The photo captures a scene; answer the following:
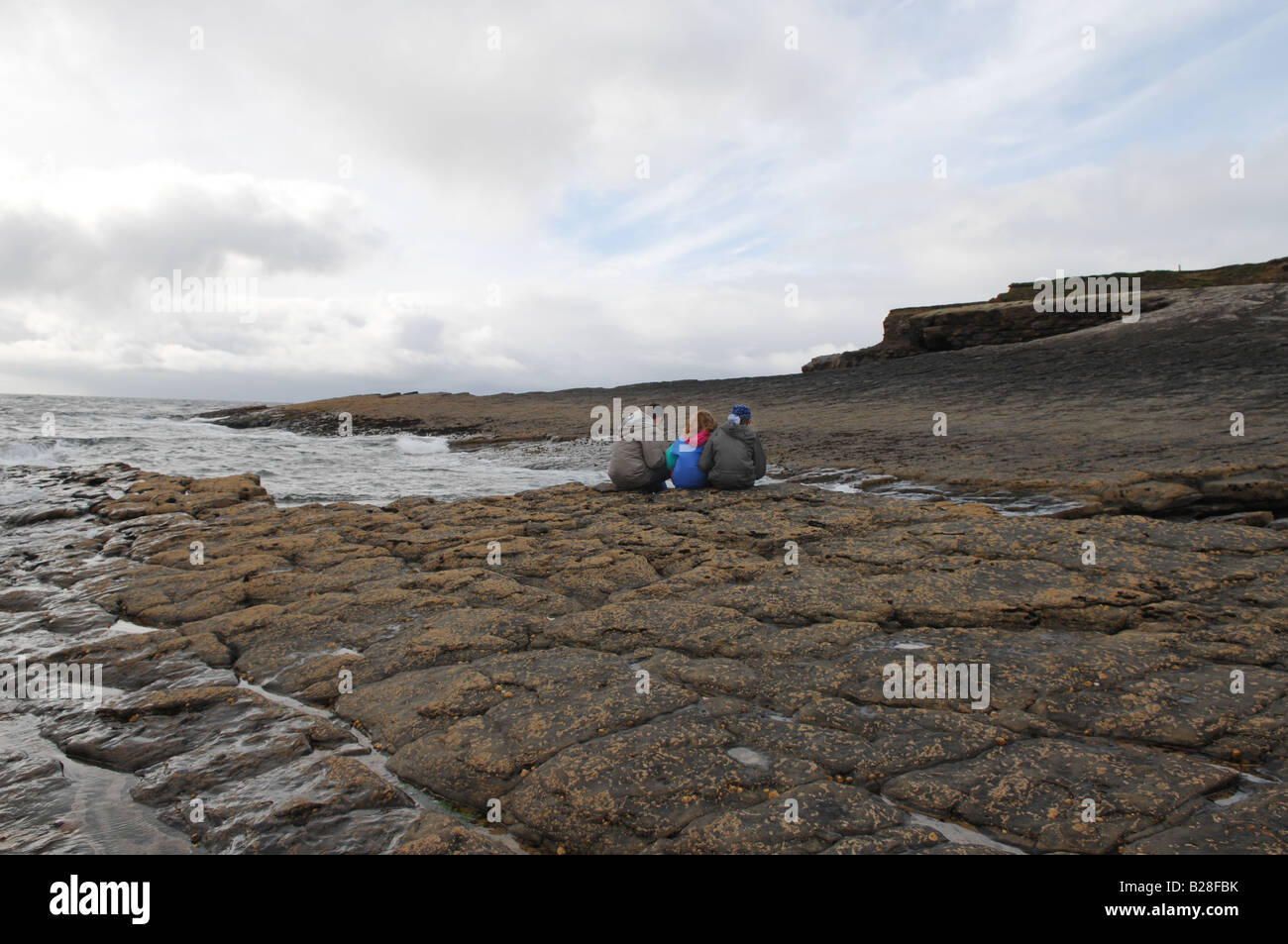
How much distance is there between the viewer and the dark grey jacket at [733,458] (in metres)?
11.4

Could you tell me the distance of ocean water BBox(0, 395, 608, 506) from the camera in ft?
54.4

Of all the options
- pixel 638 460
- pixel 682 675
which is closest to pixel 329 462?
pixel 638 460

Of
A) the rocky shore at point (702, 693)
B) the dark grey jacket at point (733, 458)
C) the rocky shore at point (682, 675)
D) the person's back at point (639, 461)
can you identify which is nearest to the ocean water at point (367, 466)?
the dark grey jacket at point (733, 458)

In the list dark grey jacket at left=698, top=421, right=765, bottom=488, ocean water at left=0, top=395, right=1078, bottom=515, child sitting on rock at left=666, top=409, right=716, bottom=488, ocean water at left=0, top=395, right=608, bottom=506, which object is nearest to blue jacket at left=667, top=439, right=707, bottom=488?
child sitting on rock at left=666, top=409, right=716, bottom=488

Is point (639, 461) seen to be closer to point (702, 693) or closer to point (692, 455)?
point (692, 455)

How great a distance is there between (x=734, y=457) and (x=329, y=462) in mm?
17487

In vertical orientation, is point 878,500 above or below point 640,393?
below

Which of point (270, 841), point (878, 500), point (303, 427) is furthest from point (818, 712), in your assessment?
point (303, 427)

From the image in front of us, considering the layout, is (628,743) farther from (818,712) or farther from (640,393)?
(640,393)

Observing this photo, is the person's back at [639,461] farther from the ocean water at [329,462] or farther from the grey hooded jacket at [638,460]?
the ocean water at [329,462]

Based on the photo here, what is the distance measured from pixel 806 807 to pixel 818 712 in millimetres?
1008

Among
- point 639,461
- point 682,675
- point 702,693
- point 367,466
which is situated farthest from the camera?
point 367,466

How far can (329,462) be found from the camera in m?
23.6

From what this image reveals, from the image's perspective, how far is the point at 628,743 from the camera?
13.1 ft
